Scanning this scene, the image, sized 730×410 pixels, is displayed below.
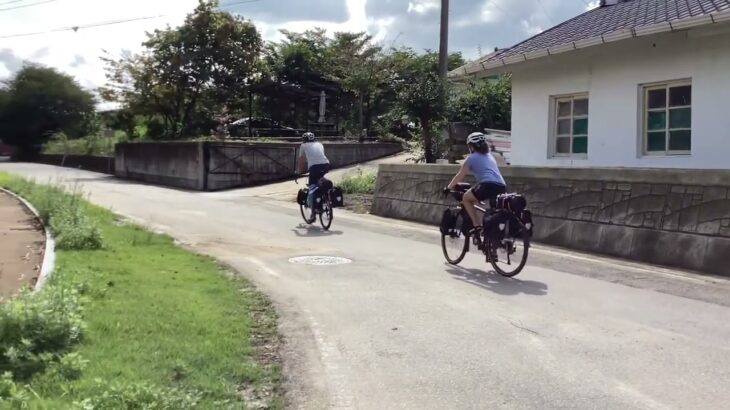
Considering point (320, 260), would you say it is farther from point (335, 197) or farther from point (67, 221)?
point (67, 221)

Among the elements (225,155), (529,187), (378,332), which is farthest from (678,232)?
(225,155)

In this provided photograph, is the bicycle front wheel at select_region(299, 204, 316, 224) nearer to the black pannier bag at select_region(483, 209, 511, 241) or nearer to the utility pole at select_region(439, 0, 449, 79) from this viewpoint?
the black pannier bag at select_region(483, 209, 511, 241)

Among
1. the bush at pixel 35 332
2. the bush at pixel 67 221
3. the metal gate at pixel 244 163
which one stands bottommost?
the bush at pixel 35 332

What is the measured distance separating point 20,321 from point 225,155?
77.7 feet

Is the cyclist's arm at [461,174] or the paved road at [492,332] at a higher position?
the cyclist's arm at [461,174]

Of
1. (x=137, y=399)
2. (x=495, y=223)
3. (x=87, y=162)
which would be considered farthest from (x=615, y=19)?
(x=87, y=162)

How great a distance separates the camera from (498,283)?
8.30m

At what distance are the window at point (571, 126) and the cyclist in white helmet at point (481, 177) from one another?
19.7ft

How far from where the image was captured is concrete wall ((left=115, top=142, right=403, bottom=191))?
28.3 m

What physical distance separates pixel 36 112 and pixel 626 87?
201 feet

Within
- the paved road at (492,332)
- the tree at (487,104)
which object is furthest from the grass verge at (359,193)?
the paved road at (492,332)

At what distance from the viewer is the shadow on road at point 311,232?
13.0 m

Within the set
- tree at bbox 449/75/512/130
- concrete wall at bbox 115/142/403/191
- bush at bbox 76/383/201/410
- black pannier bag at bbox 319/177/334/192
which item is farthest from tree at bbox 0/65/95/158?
bush at bbox 76/383/201/410

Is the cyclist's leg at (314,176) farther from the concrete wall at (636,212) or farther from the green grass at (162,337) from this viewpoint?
the green grass at (162,337)
